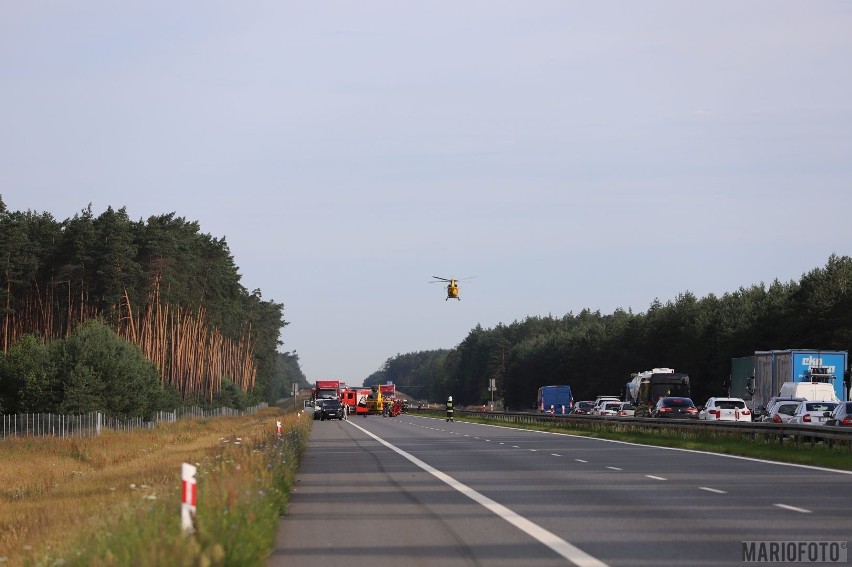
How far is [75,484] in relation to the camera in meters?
34.4

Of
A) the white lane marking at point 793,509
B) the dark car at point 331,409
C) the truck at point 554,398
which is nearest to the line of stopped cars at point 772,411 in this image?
the white lane marking at point 793,509

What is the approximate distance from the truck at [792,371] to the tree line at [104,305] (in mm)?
38043

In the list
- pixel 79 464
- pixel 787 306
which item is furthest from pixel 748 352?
pixel 79 464

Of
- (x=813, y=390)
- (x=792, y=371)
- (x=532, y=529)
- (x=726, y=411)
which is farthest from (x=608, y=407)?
(x=532, y=529)

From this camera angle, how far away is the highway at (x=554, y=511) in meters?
13.8

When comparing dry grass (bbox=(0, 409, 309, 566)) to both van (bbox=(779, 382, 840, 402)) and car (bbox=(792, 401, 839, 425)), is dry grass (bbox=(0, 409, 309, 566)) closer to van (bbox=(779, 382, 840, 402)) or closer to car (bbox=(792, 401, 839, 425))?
car (bbox=(792, 401, 839, 425))

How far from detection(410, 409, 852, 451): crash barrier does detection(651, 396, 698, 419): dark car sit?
2.25m

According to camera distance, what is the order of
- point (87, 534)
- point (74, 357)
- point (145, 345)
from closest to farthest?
point (87, 534), point (74, 357), point (145, 345)

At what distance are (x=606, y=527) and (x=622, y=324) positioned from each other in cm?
15098

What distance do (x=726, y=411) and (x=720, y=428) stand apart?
8.06 metres

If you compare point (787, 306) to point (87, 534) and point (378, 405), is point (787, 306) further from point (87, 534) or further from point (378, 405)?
point (87, 534)

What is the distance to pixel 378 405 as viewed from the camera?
120062mm

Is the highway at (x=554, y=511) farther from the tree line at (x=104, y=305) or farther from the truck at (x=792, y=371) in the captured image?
the tree line at (x=104, y=305)

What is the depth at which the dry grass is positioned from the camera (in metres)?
16.5
